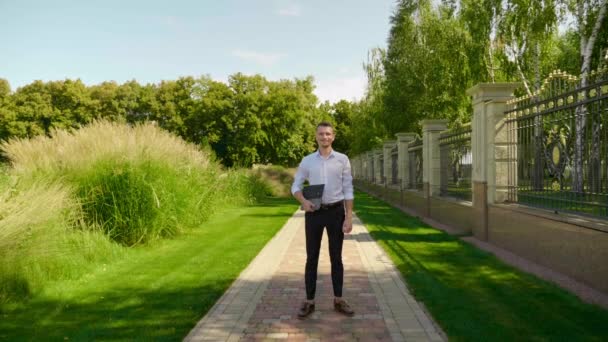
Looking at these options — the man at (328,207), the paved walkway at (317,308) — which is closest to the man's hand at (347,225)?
the man at (328,207)

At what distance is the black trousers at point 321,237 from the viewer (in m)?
4.90

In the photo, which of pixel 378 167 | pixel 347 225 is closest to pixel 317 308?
pixel 347 225

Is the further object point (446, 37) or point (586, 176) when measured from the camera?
point (446, 37)

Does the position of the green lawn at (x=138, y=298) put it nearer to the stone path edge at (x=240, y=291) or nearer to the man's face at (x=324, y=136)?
the stone path edge at (x=240, y=291)

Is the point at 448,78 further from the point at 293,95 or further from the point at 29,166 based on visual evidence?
the point at 293,95

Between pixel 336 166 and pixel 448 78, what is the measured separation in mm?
19600

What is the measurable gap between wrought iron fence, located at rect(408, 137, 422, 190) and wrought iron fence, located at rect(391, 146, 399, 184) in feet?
7.39

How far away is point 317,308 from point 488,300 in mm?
1788

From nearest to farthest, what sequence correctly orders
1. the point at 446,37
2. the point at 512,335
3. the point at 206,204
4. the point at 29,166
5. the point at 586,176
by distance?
the point at 512,335
the point at 586,176
the point at 29,166
the point at 206,204
the point at 446,37

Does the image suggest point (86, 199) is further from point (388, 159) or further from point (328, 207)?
point (388, 159)

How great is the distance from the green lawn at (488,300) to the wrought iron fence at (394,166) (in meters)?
11.8

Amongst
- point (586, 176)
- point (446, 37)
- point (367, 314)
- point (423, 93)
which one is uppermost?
point (446, 37)

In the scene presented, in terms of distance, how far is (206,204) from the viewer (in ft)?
41.3

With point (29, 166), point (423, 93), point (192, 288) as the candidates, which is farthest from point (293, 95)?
point (192, 288)
